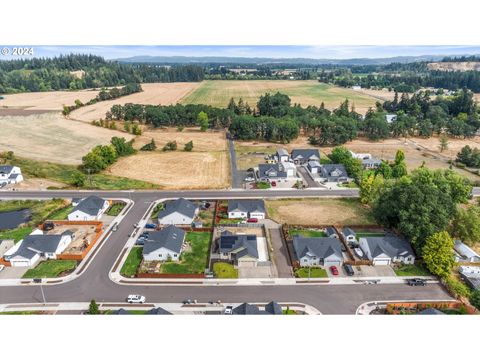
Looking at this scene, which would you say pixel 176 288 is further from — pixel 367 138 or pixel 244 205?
pixel 367 138

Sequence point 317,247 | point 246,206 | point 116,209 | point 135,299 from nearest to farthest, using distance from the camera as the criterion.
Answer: point 135,299 < point 317,247 < point 246,206 < point 116,209

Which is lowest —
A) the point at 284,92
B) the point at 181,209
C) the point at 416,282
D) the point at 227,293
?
the point at 416,282

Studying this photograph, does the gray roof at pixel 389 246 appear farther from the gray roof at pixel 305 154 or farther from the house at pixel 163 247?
the gray roof at pixel 305 154

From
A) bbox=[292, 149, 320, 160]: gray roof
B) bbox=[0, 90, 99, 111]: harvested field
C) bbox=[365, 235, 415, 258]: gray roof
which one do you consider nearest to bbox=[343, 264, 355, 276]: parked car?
bbox=[365, 235, 415, 258]: gray roof

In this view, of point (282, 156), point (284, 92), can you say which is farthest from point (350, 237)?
point (284, 92)

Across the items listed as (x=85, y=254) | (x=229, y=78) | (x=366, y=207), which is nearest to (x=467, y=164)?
(x=366, y=207)

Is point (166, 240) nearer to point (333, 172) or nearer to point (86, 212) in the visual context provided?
point (86, 212)

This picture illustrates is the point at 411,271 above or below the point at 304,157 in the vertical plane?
below
